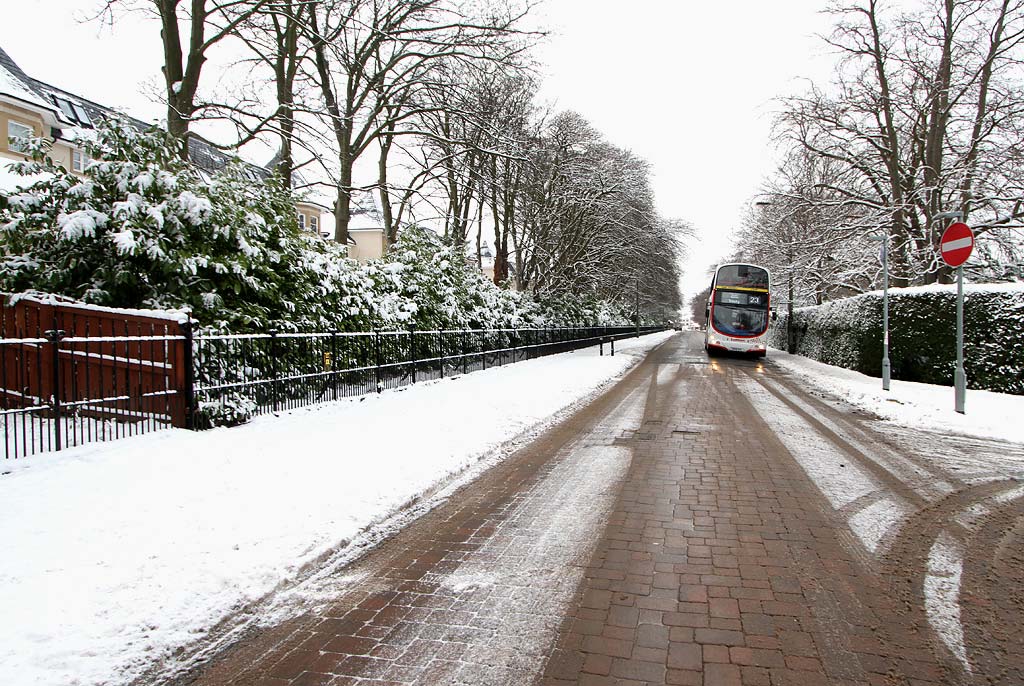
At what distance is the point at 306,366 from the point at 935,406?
12.4 metres

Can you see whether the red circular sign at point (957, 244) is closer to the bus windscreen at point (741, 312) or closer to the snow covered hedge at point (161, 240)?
the snow covered hedge at point (161, 240)

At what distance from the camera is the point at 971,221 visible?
1927 cm

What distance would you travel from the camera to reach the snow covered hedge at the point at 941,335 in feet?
43.9

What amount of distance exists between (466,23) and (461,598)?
46.4 ft

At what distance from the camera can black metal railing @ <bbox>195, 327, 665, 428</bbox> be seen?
26.7ft

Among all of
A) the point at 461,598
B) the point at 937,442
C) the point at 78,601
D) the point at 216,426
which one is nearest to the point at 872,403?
the point at 937,442

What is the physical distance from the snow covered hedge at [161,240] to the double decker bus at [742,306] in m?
21.1

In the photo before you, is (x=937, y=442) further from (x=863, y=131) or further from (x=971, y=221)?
(x=863, y=131)

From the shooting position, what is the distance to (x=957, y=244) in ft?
35.7

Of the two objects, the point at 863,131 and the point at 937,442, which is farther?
the point at 863,131

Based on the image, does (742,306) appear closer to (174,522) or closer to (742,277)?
(742,277)

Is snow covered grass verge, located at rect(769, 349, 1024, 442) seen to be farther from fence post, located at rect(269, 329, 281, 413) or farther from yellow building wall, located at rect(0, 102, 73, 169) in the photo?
yellow building wall, located at rect(0, 102, 73, 169)

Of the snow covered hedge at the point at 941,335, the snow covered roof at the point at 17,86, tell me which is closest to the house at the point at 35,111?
the snow covered roof at the point at 17,86

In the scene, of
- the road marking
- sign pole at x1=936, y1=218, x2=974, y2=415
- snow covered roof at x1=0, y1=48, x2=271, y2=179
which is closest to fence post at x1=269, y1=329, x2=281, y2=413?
the road marking
